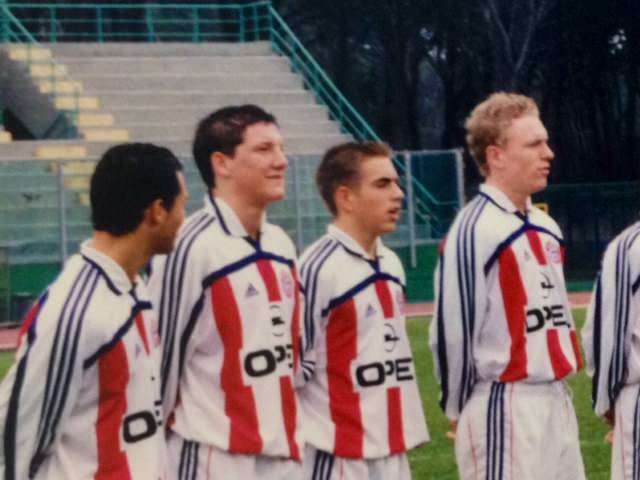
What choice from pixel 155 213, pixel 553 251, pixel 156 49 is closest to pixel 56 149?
pixel 156 49

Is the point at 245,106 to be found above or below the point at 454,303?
above

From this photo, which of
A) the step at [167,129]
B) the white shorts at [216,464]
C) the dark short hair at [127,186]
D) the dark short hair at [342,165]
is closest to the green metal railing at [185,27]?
the step at [167,129]

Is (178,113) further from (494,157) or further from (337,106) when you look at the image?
(494,157)

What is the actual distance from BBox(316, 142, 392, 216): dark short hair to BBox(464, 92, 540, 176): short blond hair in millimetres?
370

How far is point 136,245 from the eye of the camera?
5363 mm

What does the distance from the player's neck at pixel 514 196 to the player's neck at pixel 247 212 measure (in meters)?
1.32

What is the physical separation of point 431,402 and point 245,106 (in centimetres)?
815

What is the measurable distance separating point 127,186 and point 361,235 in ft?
6.68

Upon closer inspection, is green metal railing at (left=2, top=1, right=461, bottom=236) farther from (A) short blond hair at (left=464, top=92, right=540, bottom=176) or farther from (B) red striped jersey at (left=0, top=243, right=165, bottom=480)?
(B) red striped jersey at (left=0, top=243, right=165, bottom=480)

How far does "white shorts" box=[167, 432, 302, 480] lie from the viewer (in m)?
6.26

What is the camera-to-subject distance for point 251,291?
6367mm

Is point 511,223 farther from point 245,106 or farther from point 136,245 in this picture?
point 136,245

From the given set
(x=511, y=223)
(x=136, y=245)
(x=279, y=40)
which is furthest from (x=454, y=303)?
(x=279, y=40)

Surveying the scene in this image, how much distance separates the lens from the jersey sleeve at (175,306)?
6273 mm
